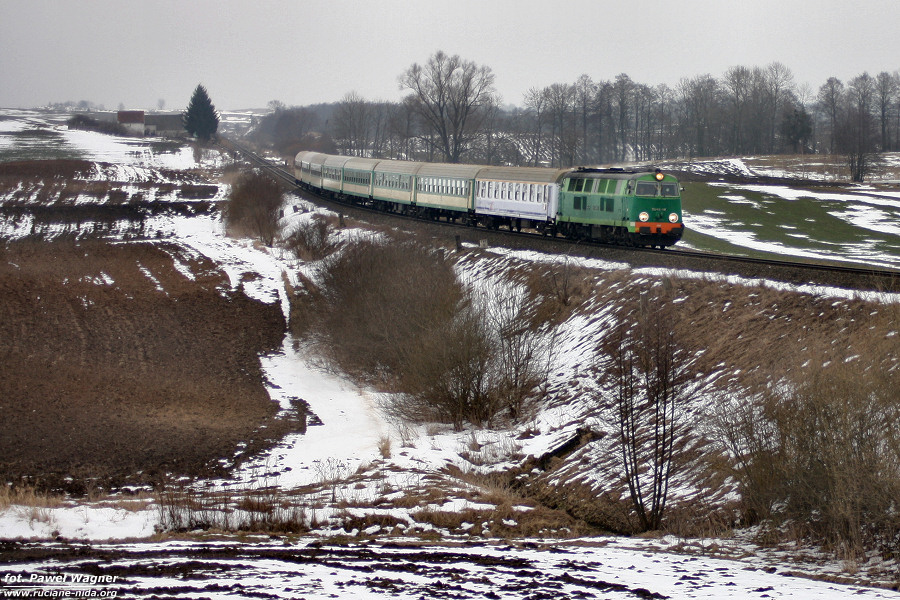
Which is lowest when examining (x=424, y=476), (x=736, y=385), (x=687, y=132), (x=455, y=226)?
(x=424, y=476)

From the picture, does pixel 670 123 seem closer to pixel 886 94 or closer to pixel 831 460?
pixel 886 94

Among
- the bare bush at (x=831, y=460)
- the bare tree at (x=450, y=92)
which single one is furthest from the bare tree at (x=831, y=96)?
the bare bush at (x=831, y=460)

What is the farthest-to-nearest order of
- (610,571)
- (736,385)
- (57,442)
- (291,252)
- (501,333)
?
(291,252) → (501,333) → (57,442) → (736,385) → (610,571)

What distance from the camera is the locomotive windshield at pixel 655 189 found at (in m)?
29.7

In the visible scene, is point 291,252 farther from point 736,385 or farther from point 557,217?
point 736,385

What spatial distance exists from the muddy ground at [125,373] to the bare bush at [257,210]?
12347mm

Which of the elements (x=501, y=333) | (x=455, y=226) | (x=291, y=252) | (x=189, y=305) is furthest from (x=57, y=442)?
(x=291, y=252)

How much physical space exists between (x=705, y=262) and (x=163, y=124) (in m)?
175

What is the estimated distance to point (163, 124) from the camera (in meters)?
182

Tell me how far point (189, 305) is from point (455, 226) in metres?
13.8

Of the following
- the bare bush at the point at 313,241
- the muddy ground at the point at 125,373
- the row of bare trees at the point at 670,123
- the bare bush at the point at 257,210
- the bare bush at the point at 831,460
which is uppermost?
the row of bare trees at the point at 670,123

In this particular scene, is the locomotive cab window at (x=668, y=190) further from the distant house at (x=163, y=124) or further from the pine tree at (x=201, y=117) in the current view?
the distant house at (x=163, y=124)

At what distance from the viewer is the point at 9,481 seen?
18.2 metres

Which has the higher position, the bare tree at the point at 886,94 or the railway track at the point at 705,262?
the bare tree at the point at 886,94
